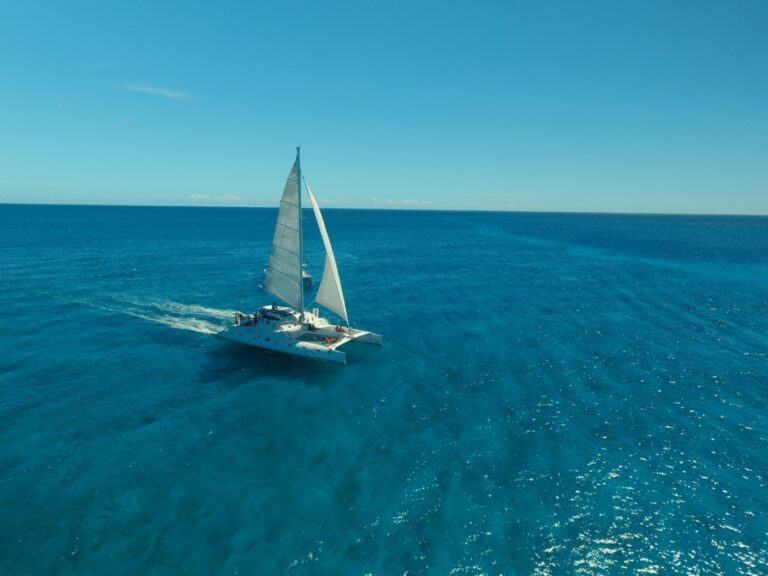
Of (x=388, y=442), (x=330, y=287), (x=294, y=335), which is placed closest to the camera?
(x=388, y=442)

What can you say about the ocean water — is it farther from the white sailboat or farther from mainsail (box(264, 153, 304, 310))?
mainsail (box(264, 153, 304, 310))

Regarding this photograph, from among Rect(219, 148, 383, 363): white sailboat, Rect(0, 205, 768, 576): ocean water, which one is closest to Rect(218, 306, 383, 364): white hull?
Rect(219, 148, 383, 363): white sailboat

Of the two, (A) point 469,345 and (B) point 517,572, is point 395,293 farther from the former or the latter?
(B) point 517,572

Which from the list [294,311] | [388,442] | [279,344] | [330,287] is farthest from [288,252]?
[388,442]

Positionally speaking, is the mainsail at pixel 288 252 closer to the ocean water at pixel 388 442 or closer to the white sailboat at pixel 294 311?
the white sailboat at pixel 294 311

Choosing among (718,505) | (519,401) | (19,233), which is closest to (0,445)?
(519,401)

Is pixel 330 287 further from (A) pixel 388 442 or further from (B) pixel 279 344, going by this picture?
(A) pixel 388 442
